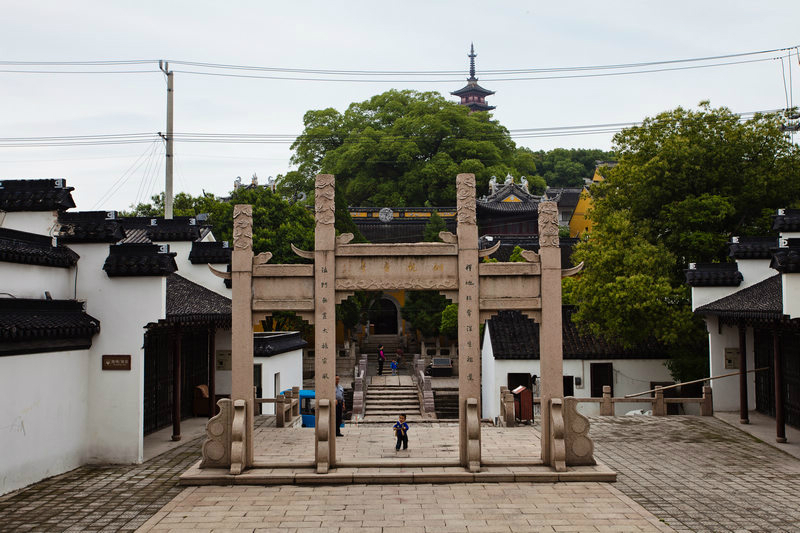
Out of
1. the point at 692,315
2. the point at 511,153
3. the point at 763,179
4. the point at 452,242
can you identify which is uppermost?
the point at 511,153

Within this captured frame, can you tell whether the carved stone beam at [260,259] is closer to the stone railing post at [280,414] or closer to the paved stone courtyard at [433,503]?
the paved stone courtyard at [433,503]

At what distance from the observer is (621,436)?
18.9m

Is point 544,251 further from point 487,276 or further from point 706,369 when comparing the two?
point 706,369

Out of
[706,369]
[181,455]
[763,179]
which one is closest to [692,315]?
[706,369]

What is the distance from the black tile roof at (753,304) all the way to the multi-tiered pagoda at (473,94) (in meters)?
73.3

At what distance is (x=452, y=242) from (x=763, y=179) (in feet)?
51.1

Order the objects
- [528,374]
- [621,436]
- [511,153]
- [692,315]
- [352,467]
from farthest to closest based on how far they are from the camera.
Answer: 1. [511,153]
2. [528,374]
3. [692,315]
4. [621,436]
5. [352,467]

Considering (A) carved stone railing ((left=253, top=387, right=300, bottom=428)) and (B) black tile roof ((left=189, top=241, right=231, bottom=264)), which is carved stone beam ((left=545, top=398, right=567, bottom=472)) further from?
(B) black tile roof ((left=189, top=241, right=231, bottom=264))

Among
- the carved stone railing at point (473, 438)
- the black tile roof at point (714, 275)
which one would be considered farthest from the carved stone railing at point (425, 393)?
the carved stone railing at point (473, 438)

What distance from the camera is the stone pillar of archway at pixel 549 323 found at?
14.2m

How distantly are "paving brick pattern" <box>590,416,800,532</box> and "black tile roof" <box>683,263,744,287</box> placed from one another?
421 cm

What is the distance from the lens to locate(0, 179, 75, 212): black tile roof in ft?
52.4

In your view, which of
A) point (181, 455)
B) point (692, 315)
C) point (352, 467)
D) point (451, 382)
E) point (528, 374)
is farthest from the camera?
point (451, 382)

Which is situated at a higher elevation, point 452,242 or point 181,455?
point 452,242
